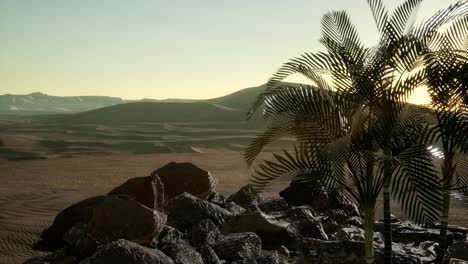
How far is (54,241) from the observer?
11438 millimetres

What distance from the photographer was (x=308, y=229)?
1158 centimetres

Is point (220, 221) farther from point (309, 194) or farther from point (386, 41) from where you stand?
point (386, 41)

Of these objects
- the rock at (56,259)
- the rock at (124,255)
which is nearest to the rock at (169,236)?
the rock at (56,259)

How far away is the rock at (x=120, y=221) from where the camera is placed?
9.34m

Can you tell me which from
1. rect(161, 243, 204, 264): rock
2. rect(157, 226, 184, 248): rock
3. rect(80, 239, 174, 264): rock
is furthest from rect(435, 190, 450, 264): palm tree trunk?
rect(157, 226, 184, 248): rock

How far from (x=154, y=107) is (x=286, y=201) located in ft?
261

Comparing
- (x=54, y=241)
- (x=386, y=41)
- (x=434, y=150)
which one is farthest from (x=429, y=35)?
(x=54, y=241)

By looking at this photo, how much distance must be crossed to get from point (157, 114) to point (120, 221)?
7986cm

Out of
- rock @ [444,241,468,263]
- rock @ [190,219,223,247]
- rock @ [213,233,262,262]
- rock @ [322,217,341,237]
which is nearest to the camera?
rock @ [213,233,262,262]

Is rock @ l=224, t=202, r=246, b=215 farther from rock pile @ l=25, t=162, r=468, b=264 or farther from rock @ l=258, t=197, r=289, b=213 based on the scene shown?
rock @ l=258, t=197, r=289, b=213

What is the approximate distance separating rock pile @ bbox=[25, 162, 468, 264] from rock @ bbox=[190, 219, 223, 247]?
21mm

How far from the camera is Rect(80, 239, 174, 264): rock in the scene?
755 cm

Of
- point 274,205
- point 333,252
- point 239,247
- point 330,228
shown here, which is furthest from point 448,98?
point 274,205

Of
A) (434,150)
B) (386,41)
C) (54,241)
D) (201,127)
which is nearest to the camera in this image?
(434,150)
